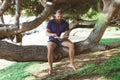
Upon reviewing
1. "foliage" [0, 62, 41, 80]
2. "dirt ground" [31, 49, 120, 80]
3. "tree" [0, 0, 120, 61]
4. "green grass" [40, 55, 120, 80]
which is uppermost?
"tree" [0, 0, 120, 61]

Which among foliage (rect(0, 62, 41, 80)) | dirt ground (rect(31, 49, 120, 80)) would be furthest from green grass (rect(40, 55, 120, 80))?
foliage (rect(0, 62, 41, 80))

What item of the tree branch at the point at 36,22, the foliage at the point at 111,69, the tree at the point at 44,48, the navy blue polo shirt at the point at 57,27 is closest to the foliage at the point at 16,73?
the foliage at the point at 111,69

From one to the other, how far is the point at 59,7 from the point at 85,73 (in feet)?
5.53

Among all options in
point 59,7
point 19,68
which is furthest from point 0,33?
point 19,68

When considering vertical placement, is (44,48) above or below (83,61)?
above

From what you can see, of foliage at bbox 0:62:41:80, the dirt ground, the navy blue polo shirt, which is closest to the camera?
the navy blue polo shirt

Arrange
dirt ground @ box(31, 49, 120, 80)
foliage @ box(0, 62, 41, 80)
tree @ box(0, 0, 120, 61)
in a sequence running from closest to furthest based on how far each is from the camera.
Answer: tree @ box(0, 0, 120, 61) → dirt ground @ box(31, 49, 120, 80) → foliage @ box(0, 62, 41, 80)

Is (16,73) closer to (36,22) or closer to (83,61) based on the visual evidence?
(83,61)

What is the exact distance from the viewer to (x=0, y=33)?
581cm

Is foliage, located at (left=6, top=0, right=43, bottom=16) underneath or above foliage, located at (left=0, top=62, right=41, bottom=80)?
above

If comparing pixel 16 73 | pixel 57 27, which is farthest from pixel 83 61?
pixel 57 27

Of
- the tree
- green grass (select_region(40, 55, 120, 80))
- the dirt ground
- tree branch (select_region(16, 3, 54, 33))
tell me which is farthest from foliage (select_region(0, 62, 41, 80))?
the tree

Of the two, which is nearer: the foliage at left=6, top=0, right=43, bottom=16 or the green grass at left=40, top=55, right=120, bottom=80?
the green grass at left=40, top=55, right=120, bottom=80

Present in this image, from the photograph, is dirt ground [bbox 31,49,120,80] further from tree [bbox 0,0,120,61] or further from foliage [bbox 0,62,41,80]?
tree [bbox 0,0,120,61]
